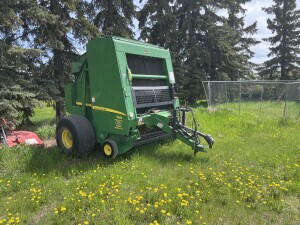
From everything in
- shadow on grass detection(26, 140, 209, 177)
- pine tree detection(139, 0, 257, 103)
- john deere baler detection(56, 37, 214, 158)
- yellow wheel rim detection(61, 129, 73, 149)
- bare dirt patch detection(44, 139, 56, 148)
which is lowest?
shadow on grass detection(26, 140, 209, 177)

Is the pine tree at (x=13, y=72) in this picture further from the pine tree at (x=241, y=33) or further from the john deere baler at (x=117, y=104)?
the pine tree at (x=241, y=33)

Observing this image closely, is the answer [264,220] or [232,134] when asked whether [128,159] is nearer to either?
[264,220]

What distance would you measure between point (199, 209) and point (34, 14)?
7.72 m

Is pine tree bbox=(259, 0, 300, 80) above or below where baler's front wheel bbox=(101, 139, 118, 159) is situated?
above

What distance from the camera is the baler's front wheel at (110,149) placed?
18.5 feet

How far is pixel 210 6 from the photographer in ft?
66.2

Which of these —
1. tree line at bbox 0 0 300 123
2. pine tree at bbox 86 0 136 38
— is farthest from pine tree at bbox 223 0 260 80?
pine tree at bbox 86 0 136 38

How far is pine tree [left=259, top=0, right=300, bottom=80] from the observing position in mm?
27000

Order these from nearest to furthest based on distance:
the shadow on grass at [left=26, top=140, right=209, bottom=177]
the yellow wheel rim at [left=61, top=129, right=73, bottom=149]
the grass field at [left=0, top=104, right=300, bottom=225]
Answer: the grass field at [left=0, top=104, right=300, bottom=225] < the shadow on grass at [left=26, top=140, right=209, bottom=177] < the yellow wheel rim at [left=61, top=129, right=73, bottom=149]

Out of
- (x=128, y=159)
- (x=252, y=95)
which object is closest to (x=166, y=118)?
(x=128, y=159)

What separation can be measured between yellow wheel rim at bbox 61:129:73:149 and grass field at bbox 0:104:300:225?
0.29m

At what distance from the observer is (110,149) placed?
5688 millimetres

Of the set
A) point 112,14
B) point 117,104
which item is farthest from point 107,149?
point 112,14

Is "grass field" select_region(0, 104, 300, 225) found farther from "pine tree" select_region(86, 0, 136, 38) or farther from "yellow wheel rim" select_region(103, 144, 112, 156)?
"pine tree" select_region(86, 0, 136, 38)
